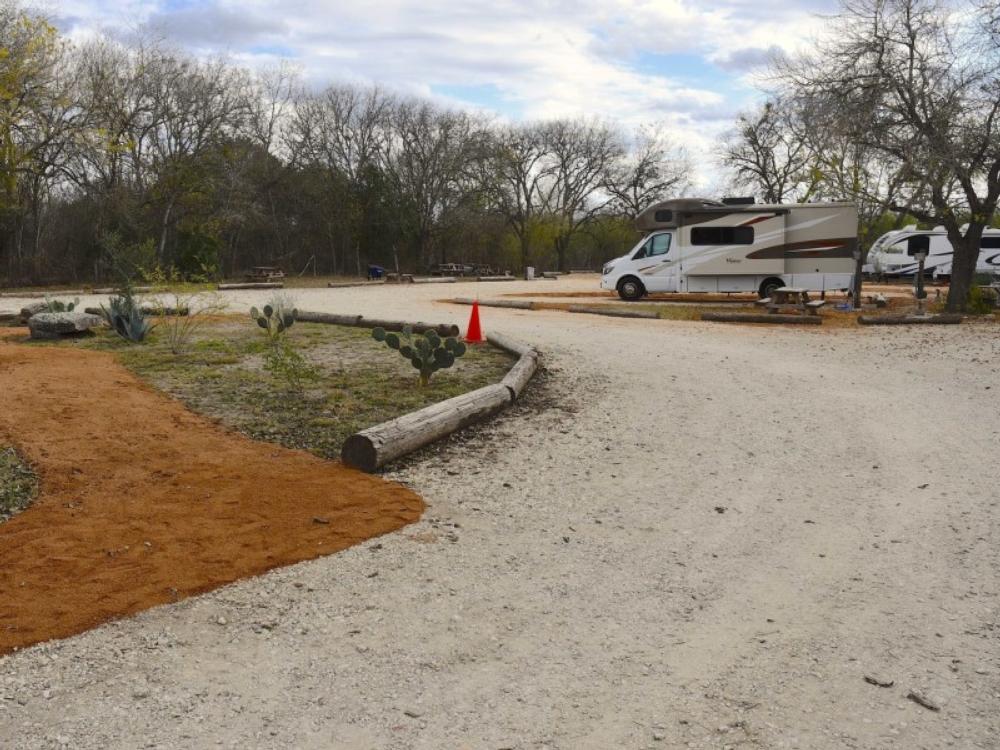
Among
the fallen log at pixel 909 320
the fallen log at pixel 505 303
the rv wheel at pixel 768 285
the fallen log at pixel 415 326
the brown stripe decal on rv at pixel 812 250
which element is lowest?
the fallen log at pixel 909 320

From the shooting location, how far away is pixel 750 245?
20.0 metres

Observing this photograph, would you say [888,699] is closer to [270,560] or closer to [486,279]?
[270,560]

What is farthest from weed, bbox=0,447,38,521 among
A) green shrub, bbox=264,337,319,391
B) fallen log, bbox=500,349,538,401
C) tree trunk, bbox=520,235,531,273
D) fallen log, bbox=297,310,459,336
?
tree trunk, bbox=520,235,531,273

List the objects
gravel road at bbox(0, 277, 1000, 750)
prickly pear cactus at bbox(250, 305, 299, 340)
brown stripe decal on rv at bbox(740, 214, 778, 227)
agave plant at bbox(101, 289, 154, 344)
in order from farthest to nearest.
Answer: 1. brown stripe decal on rv at bbox(740, 214, 778, 227)
2. agave plant at bbox(101, 289, 154, 344)
3. prickly pear cactus at bbox(250, 305, 299, 340)
4. gravel road at bbox(0, 277, 1000, 750)

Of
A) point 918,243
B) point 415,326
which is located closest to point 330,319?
point 415,326

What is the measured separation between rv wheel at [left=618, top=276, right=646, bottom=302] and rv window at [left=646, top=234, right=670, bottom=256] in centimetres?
86

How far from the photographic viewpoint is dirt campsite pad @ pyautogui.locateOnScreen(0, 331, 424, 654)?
12.3ft

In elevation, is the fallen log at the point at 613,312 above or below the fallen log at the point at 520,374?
above

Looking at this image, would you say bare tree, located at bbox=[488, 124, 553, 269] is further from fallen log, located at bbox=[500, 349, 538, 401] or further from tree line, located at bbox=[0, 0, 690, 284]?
fallen log, located at bbox=[500, 349, 538, 401]

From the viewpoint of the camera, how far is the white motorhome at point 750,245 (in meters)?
19.5

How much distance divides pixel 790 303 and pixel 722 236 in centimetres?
279

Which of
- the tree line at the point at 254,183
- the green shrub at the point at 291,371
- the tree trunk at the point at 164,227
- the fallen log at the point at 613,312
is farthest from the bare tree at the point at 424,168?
the green shrub at the point at 291,371

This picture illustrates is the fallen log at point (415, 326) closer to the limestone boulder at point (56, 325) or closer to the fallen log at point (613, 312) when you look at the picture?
the limestone boulder at point (56, 325)

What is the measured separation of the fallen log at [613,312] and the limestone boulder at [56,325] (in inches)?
400
